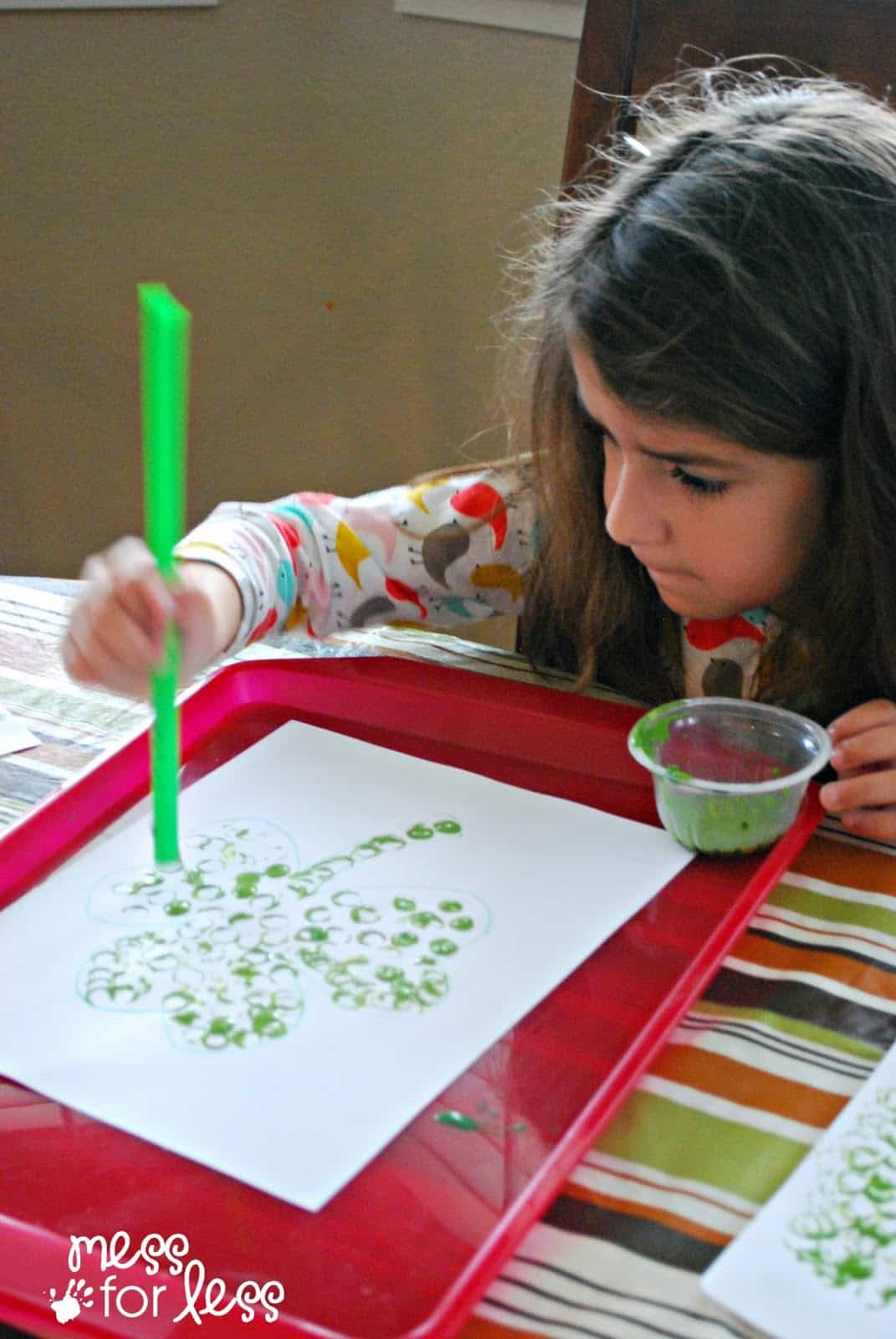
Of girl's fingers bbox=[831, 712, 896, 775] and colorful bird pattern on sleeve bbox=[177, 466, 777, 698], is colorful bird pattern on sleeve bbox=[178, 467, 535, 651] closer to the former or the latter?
colorful bird pattern on sleeve bbox=[177, 466, 777, 698]

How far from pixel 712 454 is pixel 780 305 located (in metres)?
0.08

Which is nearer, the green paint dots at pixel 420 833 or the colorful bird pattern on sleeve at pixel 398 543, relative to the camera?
the green paint dots at pixel 420 833

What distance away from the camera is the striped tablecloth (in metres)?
0.45

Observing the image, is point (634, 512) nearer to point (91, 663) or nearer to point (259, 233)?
point (91, 663)

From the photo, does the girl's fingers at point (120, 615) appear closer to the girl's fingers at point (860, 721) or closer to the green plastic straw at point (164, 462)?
the green plastic straw at point (164, 462)

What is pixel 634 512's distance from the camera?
30.5 inches

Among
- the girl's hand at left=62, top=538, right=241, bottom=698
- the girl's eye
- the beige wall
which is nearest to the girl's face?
the girl's eye

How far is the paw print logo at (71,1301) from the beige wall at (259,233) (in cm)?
163

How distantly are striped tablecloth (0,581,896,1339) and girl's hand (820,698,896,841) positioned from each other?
0.04 feet

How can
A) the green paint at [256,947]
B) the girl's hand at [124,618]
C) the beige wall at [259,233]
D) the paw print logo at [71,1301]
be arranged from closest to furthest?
the paw print logo at [71,1301], the green paint at [256,947], the girl's hand at [124,618], the beige wall at [259,233]

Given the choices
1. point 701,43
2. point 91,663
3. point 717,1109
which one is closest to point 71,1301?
point 717,1109

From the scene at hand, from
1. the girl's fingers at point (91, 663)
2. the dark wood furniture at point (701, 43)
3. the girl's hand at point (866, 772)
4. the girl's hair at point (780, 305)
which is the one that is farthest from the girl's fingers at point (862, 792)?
the dark wood furniture at point (701, 43)

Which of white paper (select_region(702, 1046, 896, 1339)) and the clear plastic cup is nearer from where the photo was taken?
white paper (select_region(702, 1046, 896, 1339))

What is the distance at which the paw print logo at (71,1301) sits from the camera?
0.43 m
